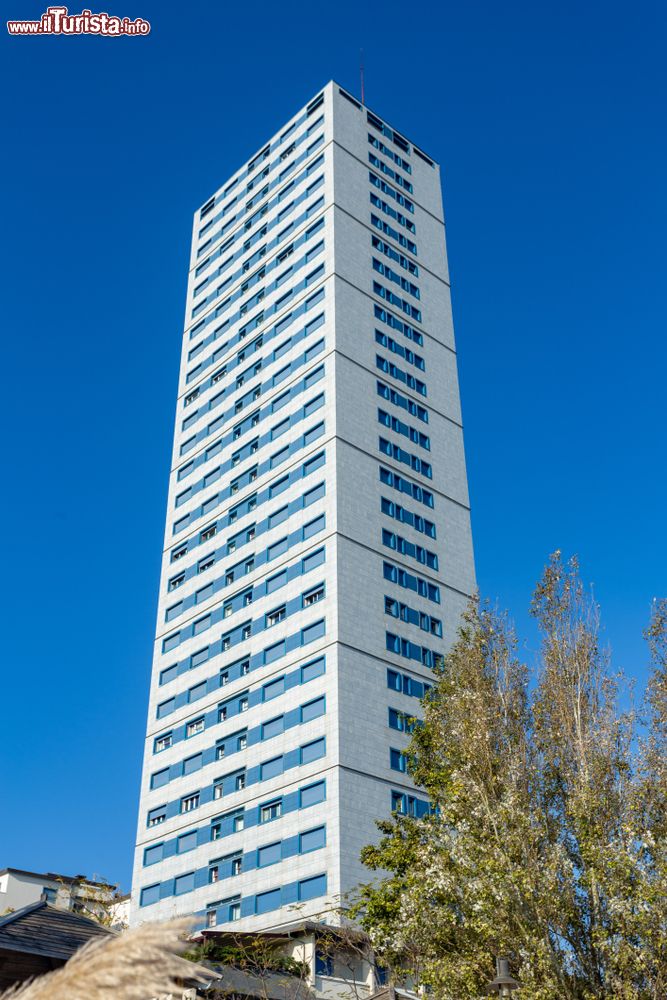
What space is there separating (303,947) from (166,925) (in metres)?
37.6

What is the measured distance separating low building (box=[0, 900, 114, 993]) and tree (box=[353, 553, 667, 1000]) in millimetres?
9943

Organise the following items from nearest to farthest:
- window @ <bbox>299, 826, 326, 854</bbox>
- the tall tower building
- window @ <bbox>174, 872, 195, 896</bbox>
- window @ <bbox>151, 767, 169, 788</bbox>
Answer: window @ <bbox>299, 826, 326, 854</bbox> < the tall tower building < window @ <bbox>174, 872, 195, 896</bbox> < window @ <bbox>151, 767, 169, 788</bbox>

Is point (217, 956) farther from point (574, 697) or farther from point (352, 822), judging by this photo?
point (574, 697)

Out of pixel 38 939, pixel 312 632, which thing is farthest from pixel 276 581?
pixel 38 939

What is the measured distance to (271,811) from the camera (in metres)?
47.1

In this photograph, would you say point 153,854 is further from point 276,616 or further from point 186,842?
point 276,616

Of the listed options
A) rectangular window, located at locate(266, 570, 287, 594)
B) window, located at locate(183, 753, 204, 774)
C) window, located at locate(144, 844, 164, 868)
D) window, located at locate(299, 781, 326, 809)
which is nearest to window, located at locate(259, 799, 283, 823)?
window, located at locate(299, 781, 326, 809)

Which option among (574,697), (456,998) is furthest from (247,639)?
(456,998)

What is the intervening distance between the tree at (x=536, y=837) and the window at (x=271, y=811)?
1560cm

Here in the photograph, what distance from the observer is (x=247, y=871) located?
4659cm

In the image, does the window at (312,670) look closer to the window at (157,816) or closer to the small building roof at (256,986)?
the window at (157,816)

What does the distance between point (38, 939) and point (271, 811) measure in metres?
31.6

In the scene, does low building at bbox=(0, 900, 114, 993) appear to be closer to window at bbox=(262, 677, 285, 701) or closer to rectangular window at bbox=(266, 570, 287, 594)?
window at bbox=(262, 677, 285, 701)

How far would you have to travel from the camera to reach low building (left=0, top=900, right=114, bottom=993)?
15806 mm
